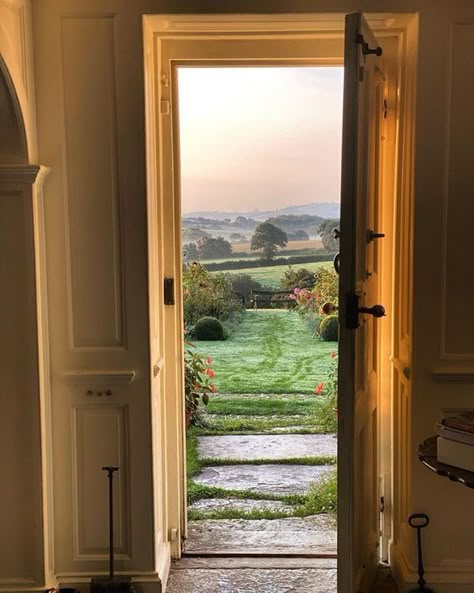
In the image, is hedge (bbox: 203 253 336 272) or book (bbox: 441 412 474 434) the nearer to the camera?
book (bbox: 441 412 474 434)

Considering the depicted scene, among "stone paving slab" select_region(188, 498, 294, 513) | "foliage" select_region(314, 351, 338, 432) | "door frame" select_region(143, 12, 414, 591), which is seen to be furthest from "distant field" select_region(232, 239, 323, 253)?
"stone paving slab" select_region(188, 498, 294, 513)

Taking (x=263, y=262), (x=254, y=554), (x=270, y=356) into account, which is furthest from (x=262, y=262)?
(x=254, y=554)

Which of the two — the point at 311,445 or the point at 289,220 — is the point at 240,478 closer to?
the point at 311,445

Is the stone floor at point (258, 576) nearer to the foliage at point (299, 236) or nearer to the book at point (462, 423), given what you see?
the book at point (462, 423)

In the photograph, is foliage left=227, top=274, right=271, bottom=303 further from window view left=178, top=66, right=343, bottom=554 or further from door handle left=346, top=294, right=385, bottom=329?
door handle left=346, top=294, right=385, bottom=329

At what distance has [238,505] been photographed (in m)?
3.43

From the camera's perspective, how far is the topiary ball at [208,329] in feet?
13.8

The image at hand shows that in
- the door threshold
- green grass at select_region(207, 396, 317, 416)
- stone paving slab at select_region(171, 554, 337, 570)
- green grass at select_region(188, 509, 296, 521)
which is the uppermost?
green grass at select_region(207, 396, 317, 416)

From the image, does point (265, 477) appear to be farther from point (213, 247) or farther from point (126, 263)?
point (126, 263)

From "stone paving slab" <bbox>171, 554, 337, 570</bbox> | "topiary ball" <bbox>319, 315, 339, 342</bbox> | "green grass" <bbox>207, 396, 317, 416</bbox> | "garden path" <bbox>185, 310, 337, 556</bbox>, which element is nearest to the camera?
"stone paving slab" <bbox>171, 554, 337, 570</bbox>

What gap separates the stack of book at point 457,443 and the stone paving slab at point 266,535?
1.37 metres

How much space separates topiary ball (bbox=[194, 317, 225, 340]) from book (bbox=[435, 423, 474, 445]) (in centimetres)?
254

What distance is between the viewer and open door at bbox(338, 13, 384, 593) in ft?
6.48

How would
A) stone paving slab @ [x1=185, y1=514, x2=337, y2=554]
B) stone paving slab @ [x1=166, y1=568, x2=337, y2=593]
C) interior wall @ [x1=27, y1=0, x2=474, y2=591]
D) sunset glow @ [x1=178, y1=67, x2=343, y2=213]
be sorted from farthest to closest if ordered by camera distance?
sunset glow @ [x1=178, y1=67, x2=343, y2=213] → stone paving slab @ [x1=185, y1=514, x2=337, y2=554] → stone paving slab @ [x1=166, y1=568, x2=337, y2=593] → interior wall @ [x1=27, y1=0, x2=474, y2=591]
